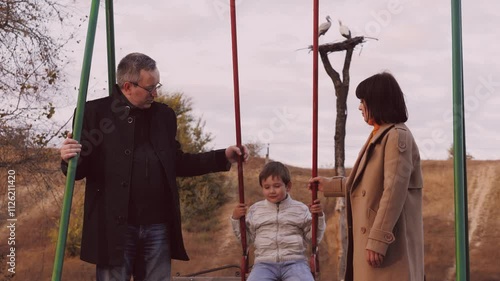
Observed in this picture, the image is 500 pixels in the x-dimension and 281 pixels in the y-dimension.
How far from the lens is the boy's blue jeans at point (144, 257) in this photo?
359cm

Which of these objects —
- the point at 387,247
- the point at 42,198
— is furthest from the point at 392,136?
the point at 42,198

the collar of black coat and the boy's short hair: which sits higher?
the collar of black coat

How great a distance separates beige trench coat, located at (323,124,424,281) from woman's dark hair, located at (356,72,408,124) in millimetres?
51

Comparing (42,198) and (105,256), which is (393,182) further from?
(42,198)

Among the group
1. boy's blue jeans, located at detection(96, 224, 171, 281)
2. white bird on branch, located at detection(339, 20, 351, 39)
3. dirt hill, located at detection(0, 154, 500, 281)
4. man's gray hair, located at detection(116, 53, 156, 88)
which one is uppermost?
white bird on branch, located at detection(339, 20, 351, 39)

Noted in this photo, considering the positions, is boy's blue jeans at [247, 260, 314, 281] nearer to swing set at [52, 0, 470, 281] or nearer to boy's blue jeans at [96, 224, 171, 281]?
swing set at [52, 0, 470, 281]

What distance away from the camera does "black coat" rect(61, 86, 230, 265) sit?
3.56 metres

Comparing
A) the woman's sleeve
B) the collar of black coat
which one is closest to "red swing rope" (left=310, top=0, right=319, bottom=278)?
the woman's sleeve

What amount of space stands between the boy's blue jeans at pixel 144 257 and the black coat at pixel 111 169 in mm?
48

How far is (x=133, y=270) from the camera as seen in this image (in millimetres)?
3682

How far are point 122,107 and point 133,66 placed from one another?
0.21 metres

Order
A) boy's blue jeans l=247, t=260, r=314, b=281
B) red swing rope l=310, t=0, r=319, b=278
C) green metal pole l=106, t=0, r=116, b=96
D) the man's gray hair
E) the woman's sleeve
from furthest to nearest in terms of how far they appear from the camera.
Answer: green metal pole l=106, t=0, r=116, b=96 → boy's blue jeans l=247, t=260, r=314, b=281 → red swing rope l=310, t=0, r=319, b=278 → the man's gray hair → the woman's sleeve

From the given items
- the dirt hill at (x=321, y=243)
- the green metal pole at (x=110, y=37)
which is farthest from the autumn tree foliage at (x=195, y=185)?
the green metal pole at (x=110, y=37)

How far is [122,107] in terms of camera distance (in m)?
3.70
